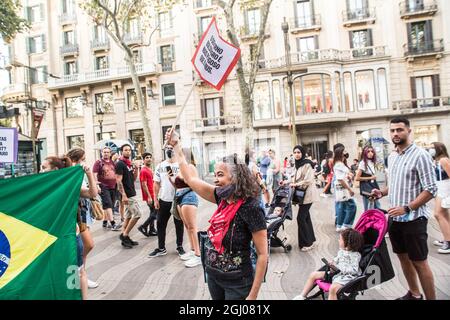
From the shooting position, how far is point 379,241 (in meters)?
3.50

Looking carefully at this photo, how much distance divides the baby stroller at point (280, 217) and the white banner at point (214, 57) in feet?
8.90

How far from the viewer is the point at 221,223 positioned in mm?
2504

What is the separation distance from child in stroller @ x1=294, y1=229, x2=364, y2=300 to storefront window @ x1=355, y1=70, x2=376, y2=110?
2381cm

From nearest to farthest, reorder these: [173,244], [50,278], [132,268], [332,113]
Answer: [50,278] → [132,268] → [173,244] → [332,113]

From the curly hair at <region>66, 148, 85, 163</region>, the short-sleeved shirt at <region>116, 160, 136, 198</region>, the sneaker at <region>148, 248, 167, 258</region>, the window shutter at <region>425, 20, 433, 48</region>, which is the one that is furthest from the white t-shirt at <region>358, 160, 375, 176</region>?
the window shutter at <region>425, 20, 433, 48</region>

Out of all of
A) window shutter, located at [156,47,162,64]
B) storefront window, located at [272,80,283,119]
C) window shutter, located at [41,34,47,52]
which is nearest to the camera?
storefront window, located at [272,80,283,119]

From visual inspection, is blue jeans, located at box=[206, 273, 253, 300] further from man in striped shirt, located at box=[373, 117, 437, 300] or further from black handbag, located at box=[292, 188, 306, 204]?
black handbag, located at box=[292, 188, 306, 204]

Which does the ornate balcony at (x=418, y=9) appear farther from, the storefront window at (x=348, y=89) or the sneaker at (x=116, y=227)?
the sneaker at (x=116, y=227)

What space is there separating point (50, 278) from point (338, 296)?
271 cm

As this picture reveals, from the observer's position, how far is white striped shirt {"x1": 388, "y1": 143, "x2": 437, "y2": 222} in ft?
10.8

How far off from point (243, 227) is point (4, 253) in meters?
2.24

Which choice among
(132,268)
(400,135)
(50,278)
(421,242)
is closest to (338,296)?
(421,242)
